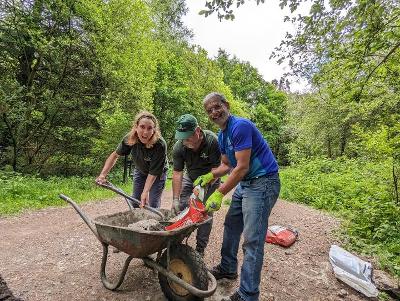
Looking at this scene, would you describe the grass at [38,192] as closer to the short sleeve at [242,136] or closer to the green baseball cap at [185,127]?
the green baseball cap at [185,127]

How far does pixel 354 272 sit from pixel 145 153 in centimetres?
297

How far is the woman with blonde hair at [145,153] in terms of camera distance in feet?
12.2

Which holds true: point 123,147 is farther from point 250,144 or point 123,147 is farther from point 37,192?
point 37,192

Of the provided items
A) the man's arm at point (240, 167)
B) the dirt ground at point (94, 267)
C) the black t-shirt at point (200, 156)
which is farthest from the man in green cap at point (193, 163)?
the man's arm at point (240, 167)

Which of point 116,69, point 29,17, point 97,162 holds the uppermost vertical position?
point 29,17

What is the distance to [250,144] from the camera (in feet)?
8.98

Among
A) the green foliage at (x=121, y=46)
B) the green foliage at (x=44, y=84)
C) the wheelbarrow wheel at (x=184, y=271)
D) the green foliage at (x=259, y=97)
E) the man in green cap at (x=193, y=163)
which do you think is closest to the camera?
the wheelbarrow wheel at (x=184, y=271)

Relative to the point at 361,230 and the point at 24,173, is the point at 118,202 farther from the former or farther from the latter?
the point at 361,230

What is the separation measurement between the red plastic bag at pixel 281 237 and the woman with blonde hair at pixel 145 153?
2.07 meters

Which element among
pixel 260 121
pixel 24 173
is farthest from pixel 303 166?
pixel 260 121

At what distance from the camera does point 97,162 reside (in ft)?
38.1

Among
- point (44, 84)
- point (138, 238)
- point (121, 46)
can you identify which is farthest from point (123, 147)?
point (44, 84)

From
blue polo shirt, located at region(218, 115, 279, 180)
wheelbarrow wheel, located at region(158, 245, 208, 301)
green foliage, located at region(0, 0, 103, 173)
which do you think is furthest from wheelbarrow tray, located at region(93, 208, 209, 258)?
green foliage, located at region(0, 0, 103, 173)

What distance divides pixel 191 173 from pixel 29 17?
28.2 ft
